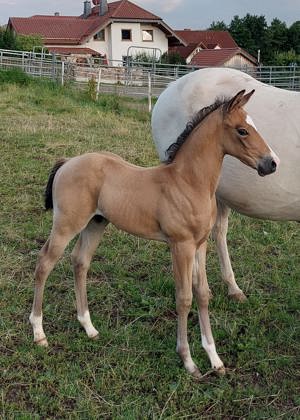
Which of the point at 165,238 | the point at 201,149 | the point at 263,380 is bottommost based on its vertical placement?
the point at 263,380

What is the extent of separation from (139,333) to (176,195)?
3.47 ft

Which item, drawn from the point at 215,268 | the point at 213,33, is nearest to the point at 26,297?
the point at 215,268

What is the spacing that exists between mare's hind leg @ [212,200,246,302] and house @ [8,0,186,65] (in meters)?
39.9

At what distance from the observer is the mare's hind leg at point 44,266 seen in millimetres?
3137

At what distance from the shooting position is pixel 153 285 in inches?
158

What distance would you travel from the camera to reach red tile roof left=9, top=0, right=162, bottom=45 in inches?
1700

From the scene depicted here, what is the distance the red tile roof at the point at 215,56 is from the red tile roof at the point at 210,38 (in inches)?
343

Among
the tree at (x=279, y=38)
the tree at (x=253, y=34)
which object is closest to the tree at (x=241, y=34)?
the tree at (x=253, y=34)

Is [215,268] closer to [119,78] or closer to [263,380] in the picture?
[263,380]

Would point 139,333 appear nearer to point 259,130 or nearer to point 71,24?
point 259,130

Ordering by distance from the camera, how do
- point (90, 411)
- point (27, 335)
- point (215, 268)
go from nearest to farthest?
point (90, 411), point (27, 335), point (215, 268)

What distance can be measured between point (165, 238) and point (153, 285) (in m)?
1.12

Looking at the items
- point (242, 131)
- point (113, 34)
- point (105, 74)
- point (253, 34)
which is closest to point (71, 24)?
point (113, 34)

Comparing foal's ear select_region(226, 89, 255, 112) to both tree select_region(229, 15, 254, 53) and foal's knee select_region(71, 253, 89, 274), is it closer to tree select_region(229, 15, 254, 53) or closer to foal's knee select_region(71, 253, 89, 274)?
foal's knee select_region(71, 253, 89, 274)
